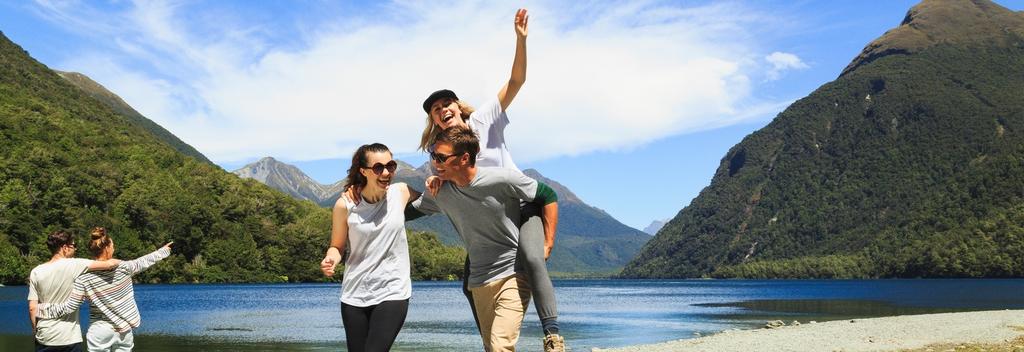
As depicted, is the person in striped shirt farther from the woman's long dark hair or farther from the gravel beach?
the gravel beach

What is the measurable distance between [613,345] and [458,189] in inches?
1084

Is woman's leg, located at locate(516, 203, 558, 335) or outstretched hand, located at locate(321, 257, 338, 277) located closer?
outstretched hand, located at locate(321, 257, 338, 277)

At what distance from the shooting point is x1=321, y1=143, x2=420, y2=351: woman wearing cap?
570cm

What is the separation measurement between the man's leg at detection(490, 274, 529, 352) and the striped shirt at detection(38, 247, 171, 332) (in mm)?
4680

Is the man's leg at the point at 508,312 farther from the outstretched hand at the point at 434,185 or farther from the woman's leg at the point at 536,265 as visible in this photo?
the outstretched hand at the point at 434,185

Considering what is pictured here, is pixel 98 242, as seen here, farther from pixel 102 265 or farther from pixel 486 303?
pixel 486 303

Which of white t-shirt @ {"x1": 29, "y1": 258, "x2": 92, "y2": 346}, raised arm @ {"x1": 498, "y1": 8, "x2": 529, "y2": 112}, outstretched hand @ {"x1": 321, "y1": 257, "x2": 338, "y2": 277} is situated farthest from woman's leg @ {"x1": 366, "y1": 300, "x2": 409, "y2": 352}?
white t-shirt @ {"x1": 29, "y1": 258, "x2": 92, "y2": 346}

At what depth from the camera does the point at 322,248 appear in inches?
5492

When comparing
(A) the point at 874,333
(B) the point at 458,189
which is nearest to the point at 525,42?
(B) the point at 458,189

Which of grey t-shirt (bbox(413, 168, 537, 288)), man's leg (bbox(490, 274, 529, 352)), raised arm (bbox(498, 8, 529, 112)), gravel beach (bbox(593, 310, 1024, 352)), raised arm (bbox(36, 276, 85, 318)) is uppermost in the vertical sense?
raised arm (bbox(498, 8, 529, 112))

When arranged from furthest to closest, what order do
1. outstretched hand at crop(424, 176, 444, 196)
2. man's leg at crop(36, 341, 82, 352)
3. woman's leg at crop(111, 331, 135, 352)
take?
woman's leg at crop(111, 331, 135, 352) → man's leg at crop(36, 341, 82, 352) → outstretched hand at crop(424, 176, 444, 196)

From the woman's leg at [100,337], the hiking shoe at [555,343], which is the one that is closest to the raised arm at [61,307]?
the woman's leg at [100,337]

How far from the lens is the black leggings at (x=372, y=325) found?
5.66 metres

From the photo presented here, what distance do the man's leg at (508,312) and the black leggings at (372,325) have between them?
0.62 m
